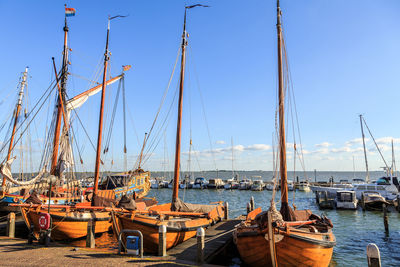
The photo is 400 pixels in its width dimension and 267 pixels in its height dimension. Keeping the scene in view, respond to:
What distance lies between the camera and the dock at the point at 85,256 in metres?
10.1

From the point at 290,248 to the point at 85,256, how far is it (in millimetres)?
8603

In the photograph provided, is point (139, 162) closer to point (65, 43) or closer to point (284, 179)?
point (284, 179)

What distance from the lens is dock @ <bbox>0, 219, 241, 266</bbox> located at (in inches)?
397

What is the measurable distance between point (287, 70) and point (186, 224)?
Answer: 10541 millimetres

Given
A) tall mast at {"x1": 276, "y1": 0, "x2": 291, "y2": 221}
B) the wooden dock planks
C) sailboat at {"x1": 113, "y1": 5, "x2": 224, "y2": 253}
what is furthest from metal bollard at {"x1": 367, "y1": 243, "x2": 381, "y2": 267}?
sailboat at {"x1": 113, "y1": 5, "x2": 224, "y2": 253}

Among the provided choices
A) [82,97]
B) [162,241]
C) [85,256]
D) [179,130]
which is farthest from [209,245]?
[82,97]

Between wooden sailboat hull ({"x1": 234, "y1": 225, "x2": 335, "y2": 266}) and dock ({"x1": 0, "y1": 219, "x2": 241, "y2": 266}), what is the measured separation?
6.27 feet

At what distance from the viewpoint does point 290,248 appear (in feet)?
32.7

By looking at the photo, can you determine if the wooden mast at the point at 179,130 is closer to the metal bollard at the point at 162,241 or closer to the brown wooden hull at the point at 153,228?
the brown wooden hull at the point at 153,228

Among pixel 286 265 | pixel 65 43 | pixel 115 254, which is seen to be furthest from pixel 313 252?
pixel 65 43

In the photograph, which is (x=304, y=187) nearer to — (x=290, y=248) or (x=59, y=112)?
(x=59, y=112)

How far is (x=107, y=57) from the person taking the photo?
80.0 feet

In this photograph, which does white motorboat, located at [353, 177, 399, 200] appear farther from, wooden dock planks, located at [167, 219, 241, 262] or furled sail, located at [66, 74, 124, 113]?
furled sail, located at [66, 74, 124, 113]

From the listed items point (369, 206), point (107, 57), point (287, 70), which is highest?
point (107, 57)
